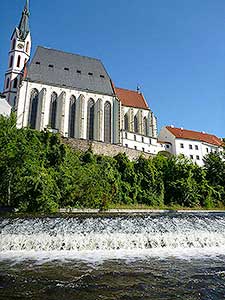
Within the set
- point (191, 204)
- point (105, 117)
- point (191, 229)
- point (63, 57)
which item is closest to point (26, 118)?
point (105, 117)

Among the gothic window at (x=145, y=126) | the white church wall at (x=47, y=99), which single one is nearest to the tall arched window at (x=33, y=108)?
the white church wall at (x=47, y=99)

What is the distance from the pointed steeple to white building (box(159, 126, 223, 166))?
37.2 m

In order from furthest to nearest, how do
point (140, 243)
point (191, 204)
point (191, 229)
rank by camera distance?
point (191, 204) < point (191, 229) < point (140, 243)

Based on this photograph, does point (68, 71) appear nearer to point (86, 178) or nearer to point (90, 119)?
point (90, 119)

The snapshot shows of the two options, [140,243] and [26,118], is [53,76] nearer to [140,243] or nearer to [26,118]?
[26,118]

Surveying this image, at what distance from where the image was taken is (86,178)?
26.4 meters

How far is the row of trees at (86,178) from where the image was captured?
861 inches

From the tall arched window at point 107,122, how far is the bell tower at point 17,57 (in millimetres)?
17003

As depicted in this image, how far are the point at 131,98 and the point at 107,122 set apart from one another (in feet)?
44.3

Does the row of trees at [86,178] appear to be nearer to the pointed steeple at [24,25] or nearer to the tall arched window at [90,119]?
the tall arched window at [90,119]

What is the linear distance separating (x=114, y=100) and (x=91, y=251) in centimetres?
4254

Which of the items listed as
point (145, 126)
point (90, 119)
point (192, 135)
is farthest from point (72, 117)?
point (192, 135)

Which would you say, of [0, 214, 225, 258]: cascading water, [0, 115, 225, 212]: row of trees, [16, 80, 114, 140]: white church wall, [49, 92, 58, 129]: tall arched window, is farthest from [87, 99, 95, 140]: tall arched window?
[0, 214, 225, 258]: cascading water

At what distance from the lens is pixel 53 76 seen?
166 ft
